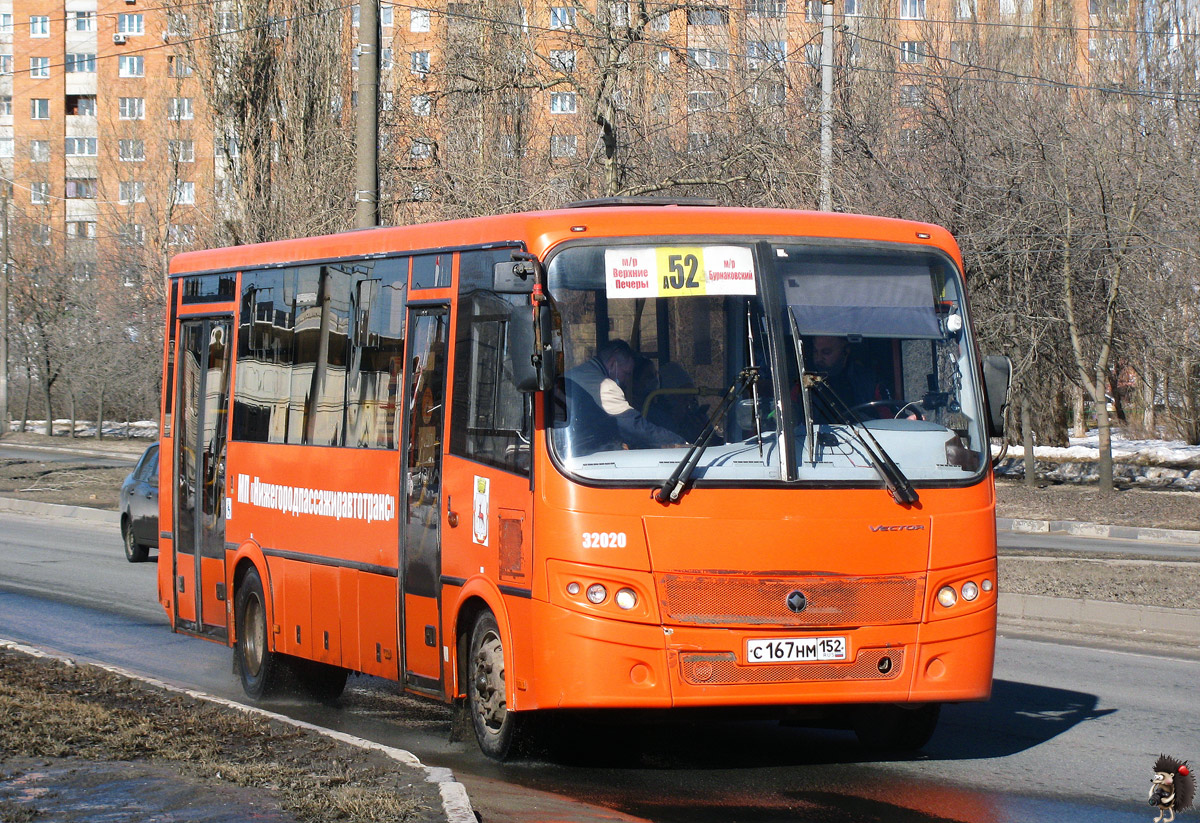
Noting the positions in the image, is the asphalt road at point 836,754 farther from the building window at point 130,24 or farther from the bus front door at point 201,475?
the building window at point 130,24

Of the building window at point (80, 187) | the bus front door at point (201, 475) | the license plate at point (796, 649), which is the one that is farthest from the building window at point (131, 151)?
the license plate at point (796, 649)

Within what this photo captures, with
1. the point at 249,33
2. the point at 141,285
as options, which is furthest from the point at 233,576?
the point at 141,285

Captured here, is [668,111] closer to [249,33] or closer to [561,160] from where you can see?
[561,160]

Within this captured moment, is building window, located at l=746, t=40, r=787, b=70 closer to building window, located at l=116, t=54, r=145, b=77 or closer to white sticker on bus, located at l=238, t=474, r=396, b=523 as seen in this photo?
white sticker on bus, located at l=238, t=474, r=396, b=523

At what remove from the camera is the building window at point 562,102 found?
2438 cm

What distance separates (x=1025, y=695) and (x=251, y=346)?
572 cm

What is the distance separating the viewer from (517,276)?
7.26 meters

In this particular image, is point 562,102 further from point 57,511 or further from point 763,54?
point 57,511

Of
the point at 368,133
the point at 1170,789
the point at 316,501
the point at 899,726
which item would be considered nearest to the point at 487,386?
the point at 316,501

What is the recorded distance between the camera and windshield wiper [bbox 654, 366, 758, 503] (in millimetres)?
6914

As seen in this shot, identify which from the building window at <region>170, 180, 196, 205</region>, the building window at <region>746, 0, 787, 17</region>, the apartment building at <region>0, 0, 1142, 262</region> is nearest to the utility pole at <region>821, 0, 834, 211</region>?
the apartment building at <region>0, 0, 1142, 262</region>

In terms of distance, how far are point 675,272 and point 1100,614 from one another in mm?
7495

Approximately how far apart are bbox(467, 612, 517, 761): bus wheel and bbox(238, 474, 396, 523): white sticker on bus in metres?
1.18

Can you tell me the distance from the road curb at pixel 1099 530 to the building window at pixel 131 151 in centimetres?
4560
